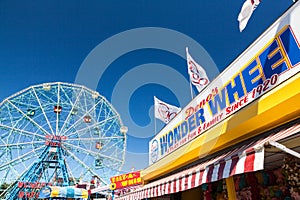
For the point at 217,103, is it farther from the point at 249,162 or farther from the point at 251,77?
the point at 249,162

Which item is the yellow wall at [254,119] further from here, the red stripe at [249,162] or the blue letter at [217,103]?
the red stripe at [249,162]

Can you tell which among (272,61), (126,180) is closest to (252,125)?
(272,61)

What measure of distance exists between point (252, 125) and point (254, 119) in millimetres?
112

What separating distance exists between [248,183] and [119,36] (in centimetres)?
460

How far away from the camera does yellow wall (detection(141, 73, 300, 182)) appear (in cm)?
253

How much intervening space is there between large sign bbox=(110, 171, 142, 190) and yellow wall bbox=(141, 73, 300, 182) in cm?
528

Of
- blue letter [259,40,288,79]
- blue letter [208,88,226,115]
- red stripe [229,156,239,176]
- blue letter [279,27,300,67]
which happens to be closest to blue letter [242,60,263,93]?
blue letter [259,40,288,79]

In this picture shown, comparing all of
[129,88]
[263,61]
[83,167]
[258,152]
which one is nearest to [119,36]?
[129,88]

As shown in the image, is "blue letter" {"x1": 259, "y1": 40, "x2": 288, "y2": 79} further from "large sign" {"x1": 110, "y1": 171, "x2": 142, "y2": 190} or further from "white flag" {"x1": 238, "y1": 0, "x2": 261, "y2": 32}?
"large sign" {"x1": 110, "y1": 171, "x2": 142, "y2": 190}

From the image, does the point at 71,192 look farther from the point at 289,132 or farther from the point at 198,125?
the point at 289,132

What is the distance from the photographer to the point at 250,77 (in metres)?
3.47

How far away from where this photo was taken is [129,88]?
7297 mm

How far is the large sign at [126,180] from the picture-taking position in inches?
375

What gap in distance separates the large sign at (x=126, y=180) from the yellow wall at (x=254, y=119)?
17.3 feet
